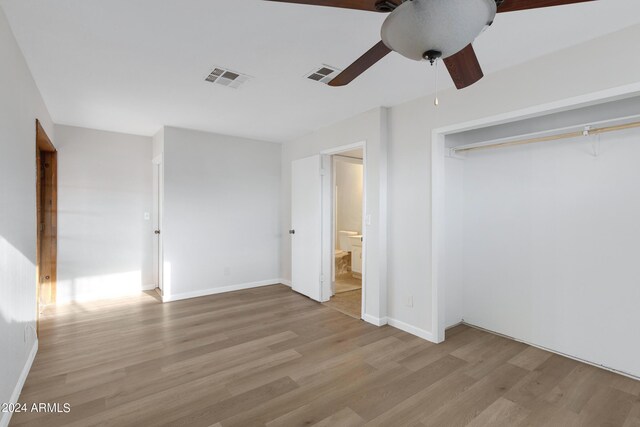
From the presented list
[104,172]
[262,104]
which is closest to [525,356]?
[262,104]

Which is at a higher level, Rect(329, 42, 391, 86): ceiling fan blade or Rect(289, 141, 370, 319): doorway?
Rect(329, 42, 391, 86): ceiling fan blade

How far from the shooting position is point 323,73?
9.10 feet

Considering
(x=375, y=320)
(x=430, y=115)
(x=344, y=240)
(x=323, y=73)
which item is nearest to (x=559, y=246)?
(x=430, y=115)

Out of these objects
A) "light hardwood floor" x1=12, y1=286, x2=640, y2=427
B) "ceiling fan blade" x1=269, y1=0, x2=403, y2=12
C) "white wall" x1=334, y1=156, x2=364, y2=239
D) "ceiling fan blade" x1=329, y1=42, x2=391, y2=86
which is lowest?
"light hardwood floor" x1=12, y1=286, x2=640, y2=427

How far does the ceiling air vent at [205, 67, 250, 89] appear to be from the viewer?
276 cm

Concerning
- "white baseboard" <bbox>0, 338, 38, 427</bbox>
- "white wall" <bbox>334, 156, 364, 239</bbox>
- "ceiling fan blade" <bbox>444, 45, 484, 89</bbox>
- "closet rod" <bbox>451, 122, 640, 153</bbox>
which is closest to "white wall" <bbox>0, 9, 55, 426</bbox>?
"white baseboard" <bbox>0, 338, 38, 427</bbox>

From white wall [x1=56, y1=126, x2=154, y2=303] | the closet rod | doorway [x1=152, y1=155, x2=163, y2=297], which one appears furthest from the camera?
doorway [x1=152, y1=155, x2=163, y2=297]

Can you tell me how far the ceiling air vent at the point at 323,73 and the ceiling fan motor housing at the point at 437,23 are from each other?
5.38 ft

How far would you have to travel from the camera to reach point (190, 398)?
2.24 meters

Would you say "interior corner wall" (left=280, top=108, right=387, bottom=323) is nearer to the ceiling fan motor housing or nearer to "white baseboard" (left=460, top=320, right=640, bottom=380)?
"white baseboard" (left=460, top=320, right=640, bottom=380)

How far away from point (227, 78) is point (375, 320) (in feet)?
9.57

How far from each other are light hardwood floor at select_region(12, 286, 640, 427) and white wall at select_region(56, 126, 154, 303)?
1120mm

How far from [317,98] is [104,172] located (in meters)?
3.47

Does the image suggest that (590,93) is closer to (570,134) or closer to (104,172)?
(570,134)
